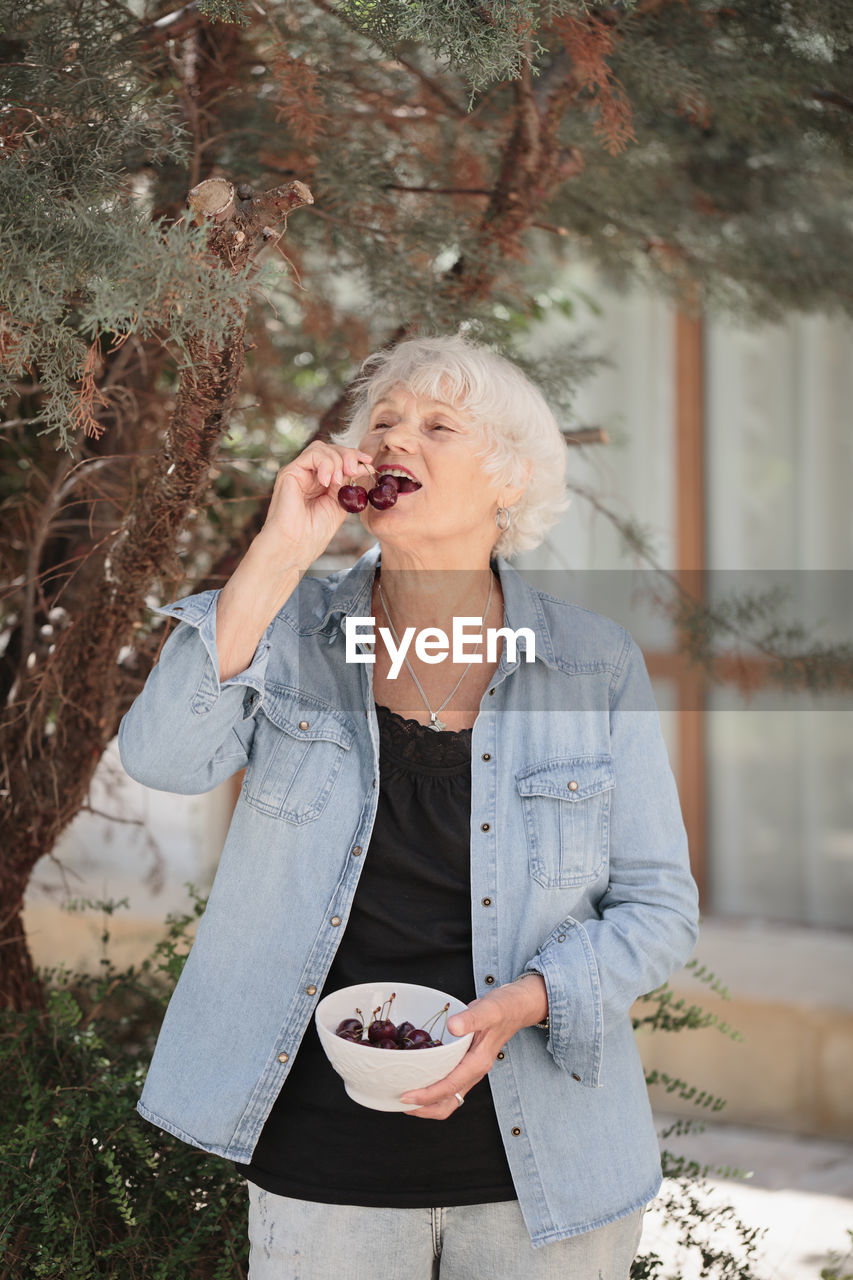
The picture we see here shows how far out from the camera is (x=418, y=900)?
1.51 meters

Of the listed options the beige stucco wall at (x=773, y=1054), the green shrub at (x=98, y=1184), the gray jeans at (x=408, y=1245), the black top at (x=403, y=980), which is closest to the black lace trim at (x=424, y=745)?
the black top at (x=403, y=980)

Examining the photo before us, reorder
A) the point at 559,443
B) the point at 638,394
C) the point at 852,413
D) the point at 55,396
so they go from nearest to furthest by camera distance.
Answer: the point at 55,396
the point at 559,443
the point at 852,413
the point at 638,394

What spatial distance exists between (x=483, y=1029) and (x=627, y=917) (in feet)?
0.86

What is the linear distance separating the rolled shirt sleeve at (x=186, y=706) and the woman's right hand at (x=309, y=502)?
0.11 meters

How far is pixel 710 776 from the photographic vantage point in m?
4.59

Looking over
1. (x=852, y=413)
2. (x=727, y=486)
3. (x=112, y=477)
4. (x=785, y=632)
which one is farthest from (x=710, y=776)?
(x=112, y=477)

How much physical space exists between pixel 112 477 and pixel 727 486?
281 centimetres

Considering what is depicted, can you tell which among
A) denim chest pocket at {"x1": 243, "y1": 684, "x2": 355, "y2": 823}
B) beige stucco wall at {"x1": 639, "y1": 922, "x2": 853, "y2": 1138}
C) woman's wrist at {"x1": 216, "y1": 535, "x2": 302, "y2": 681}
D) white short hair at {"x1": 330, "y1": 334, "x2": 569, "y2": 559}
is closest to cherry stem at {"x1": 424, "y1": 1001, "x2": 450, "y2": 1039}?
denim chest pocket at {"x1": 243, "y1": 684, "x2": 355, "y2": 823}

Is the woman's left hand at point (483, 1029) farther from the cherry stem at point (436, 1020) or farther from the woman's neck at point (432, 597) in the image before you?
the woman's neck at point (432, 597)

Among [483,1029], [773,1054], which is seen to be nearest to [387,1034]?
[483,1029]

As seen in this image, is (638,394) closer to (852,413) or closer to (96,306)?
(852,413)

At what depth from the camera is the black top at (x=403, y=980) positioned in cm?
141

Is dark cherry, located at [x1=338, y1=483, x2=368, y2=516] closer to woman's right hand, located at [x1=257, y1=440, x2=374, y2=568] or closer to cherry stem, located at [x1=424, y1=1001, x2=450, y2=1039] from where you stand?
woman's right hand, located at [x1=257, y1=440, x2=374, y2=568]

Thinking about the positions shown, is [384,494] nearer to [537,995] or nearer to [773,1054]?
[537,995]
